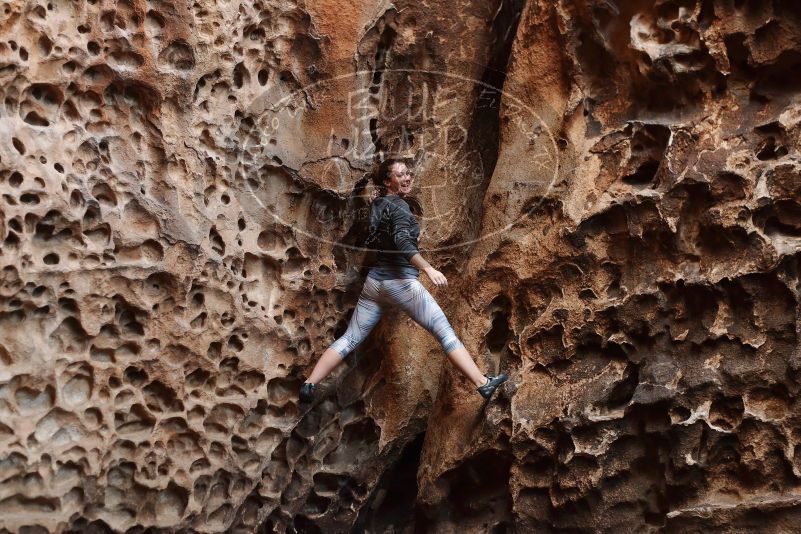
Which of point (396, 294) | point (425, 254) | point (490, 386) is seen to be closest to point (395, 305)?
point (396, 294)

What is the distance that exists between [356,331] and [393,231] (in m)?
0.52

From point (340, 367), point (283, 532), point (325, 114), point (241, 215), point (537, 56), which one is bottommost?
point (283, 532)

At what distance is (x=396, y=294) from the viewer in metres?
4.51

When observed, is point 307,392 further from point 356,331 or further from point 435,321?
point 435,321

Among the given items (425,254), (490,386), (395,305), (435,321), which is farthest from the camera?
(425,254)

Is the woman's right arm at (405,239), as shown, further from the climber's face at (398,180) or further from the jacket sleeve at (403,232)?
the climber's face at (398,180)

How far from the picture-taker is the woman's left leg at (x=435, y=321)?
4.38 m

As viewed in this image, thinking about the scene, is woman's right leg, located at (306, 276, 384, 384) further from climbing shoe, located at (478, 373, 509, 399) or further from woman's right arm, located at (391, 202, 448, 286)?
climbing shoe, located at (478, 373, 509, 399)

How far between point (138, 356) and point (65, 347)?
315mm

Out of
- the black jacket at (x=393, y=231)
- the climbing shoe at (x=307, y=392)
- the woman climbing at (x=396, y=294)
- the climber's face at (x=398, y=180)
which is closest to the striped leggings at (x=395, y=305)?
the woman climbing at (x=396, y=294)

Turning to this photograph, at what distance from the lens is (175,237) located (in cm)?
436

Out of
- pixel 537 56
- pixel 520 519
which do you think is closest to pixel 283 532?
pixel 520 519

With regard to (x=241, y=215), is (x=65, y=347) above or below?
below

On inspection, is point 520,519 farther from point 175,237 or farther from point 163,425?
point 175,237
